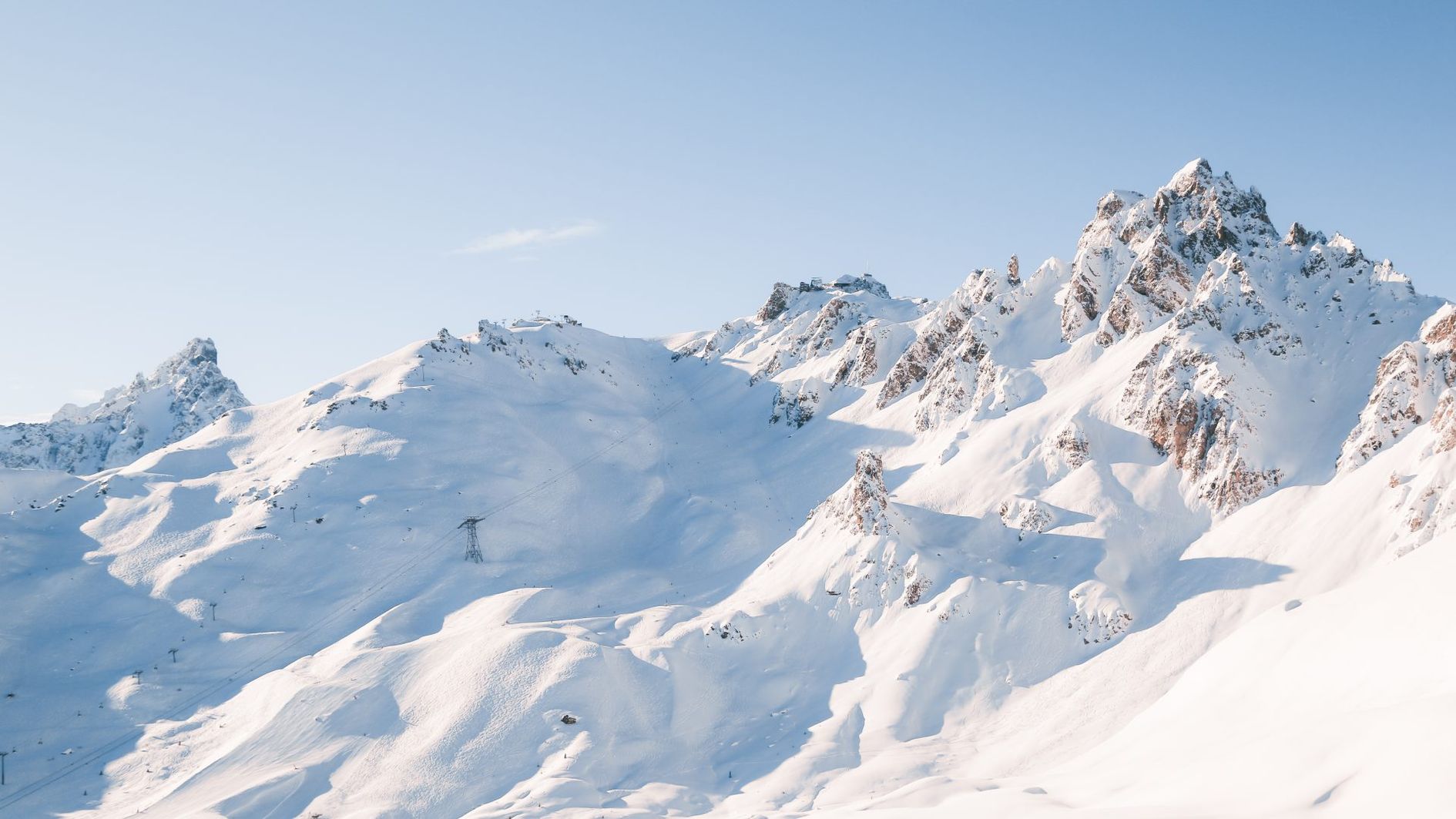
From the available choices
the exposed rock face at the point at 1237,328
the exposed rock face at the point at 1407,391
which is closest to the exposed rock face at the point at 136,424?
the exposed rock face at the point at 1237,328

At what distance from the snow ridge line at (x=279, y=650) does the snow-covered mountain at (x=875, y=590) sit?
22cm

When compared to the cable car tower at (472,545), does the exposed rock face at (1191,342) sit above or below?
above

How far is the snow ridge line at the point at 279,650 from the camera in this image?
46406 mm

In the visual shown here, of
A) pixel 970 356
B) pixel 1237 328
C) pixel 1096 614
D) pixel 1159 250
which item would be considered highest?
pixel 1159 250

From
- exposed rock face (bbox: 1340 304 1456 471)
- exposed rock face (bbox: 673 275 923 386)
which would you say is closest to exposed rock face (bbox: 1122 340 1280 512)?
exposed rock face (bbox: 1340 304 1456 471)

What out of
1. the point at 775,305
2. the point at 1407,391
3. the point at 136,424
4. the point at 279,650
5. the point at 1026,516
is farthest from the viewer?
the point at 136,424

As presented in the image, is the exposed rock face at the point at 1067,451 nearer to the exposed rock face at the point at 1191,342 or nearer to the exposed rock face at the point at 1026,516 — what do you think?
the exposed rock face at the point at 1191,342

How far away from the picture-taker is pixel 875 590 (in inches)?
2122

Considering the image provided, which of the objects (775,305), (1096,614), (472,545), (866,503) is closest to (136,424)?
(775,305)

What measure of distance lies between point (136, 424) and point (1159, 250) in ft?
534

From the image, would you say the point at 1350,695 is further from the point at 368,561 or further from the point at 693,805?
the point at 368,561

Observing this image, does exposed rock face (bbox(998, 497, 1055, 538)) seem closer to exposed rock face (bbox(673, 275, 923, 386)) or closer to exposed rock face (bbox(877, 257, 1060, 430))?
exposed rock face (bbox(877, 257, 1060, 430))

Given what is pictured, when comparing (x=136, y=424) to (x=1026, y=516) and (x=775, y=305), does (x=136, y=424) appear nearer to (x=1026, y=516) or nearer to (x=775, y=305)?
(x=775, y=305)

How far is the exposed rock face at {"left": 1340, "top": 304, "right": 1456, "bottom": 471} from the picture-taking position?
49406 millimetres
